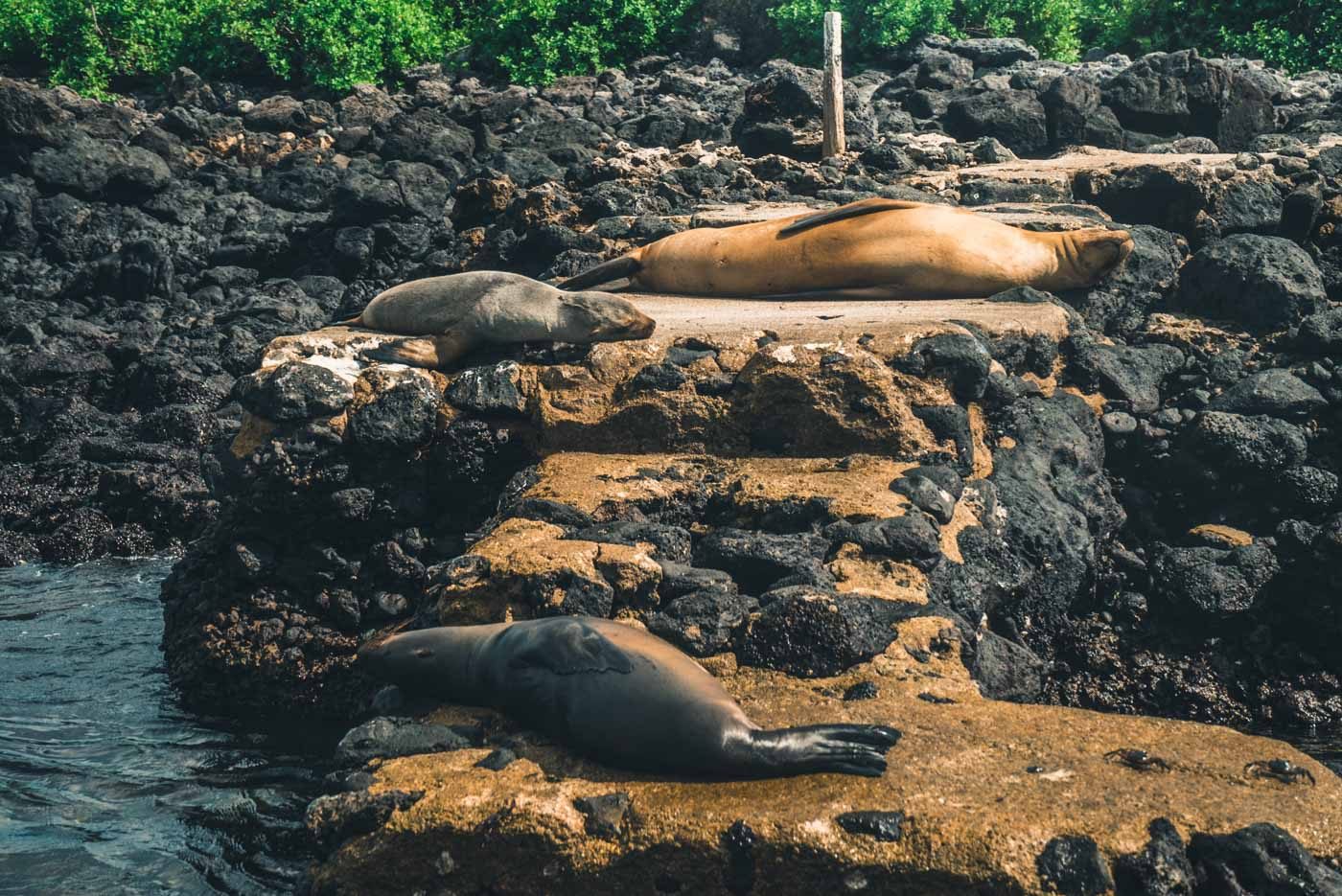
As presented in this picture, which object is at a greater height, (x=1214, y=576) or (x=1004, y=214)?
(x=1004, y=214)

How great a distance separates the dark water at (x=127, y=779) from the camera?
487 cm

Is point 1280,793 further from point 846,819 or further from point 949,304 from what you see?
point 949,304

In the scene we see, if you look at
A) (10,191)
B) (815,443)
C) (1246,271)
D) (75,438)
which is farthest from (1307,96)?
(10,191)

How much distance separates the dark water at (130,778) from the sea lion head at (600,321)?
2.44 m

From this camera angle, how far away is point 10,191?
18125mm

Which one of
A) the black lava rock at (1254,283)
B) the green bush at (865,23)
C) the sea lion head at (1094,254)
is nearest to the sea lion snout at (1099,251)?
the sea lion head at (1094,254)

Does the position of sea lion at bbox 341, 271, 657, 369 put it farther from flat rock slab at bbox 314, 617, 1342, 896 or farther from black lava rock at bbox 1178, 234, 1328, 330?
black lava rock at bbox 1178, 234, 1328, 330

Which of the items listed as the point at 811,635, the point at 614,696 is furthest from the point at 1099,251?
the point at 614,696

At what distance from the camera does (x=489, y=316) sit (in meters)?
7.16

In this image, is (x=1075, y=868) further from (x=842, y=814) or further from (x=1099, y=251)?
(x=1099, y=251)

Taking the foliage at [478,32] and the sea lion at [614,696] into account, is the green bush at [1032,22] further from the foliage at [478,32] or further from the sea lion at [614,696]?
the sea lion at [614,696]

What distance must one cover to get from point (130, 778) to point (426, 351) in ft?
8.54

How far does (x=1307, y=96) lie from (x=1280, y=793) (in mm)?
15810

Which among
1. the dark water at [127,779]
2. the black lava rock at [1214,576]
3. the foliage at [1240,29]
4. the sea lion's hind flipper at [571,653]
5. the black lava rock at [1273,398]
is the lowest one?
the dark water at [127,779]
